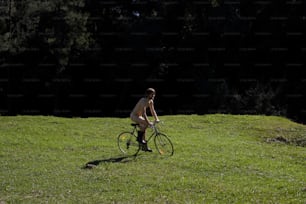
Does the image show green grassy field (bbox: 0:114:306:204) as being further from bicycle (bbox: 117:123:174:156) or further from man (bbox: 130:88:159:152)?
man (bbox: 130:88:159:152)

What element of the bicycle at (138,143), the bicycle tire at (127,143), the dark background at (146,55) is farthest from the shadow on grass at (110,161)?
the dark background at (146,55)

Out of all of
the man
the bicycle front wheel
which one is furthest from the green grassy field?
the man

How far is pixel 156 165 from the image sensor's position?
38.0 ft

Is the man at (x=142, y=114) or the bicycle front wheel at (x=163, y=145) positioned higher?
the man at (x=142, y=114)

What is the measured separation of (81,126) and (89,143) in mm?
3811

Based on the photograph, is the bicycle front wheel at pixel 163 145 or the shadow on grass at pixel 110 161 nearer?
the shadow on grass at pixel 110 161

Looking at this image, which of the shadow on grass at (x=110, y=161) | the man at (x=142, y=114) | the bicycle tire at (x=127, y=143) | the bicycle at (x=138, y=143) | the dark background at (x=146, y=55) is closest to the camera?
the shadow on grass at (x=110, y=161)

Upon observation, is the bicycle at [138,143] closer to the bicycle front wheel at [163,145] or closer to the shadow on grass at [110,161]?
the bicycle front wheel at [163,145]

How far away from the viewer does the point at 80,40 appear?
3222 cm

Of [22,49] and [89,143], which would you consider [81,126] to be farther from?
[22,49]

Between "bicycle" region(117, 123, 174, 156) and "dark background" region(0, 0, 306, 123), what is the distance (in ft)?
55.3

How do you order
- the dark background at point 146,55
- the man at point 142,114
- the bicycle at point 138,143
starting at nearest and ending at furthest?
1. the man at point 142,114
2. the bicycle at point 138,143
3. the dark background at point 146,55

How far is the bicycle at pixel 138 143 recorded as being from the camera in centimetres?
1280

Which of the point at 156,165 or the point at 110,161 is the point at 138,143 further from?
the point at 156,165
